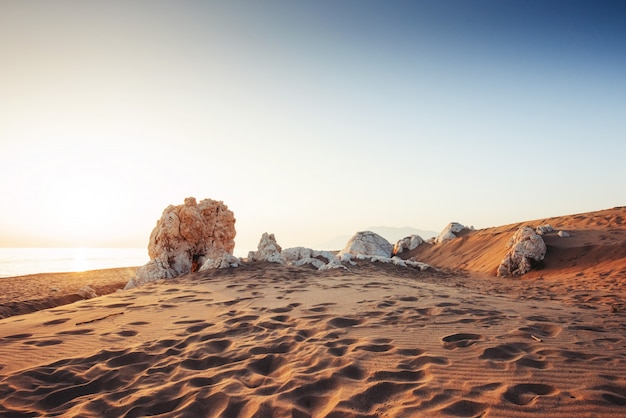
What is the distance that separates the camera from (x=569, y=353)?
117 inches

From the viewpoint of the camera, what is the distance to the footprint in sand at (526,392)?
223 centimetres

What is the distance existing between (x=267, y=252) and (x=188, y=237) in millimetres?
2778

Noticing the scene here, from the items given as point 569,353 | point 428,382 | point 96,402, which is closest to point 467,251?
point 569,353

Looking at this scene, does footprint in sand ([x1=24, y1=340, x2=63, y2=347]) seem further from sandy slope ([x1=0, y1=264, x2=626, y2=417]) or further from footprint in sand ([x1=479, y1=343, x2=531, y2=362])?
footprint in sand ([x1=479, y1=343, x2=531, y2=362])

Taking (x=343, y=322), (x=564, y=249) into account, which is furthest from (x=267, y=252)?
(x=564, y=249)

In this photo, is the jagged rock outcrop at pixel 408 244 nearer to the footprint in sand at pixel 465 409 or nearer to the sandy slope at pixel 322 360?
the sandy slope at pixel 322 360

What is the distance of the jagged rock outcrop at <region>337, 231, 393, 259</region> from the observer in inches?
679

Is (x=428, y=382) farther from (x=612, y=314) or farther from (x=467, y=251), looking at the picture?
(x=467, y=251)

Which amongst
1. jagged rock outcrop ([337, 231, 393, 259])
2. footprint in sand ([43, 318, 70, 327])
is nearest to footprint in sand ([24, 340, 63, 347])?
footprint in sand ([43, 318, 70, 327])

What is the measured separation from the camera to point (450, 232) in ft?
59.8

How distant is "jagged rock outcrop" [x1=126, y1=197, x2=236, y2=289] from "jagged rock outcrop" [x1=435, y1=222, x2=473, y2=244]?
11.5m

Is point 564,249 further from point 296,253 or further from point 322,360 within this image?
point 322,360

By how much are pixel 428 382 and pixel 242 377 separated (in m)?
1.53

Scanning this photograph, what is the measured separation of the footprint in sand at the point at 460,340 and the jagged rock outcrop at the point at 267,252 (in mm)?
7540
